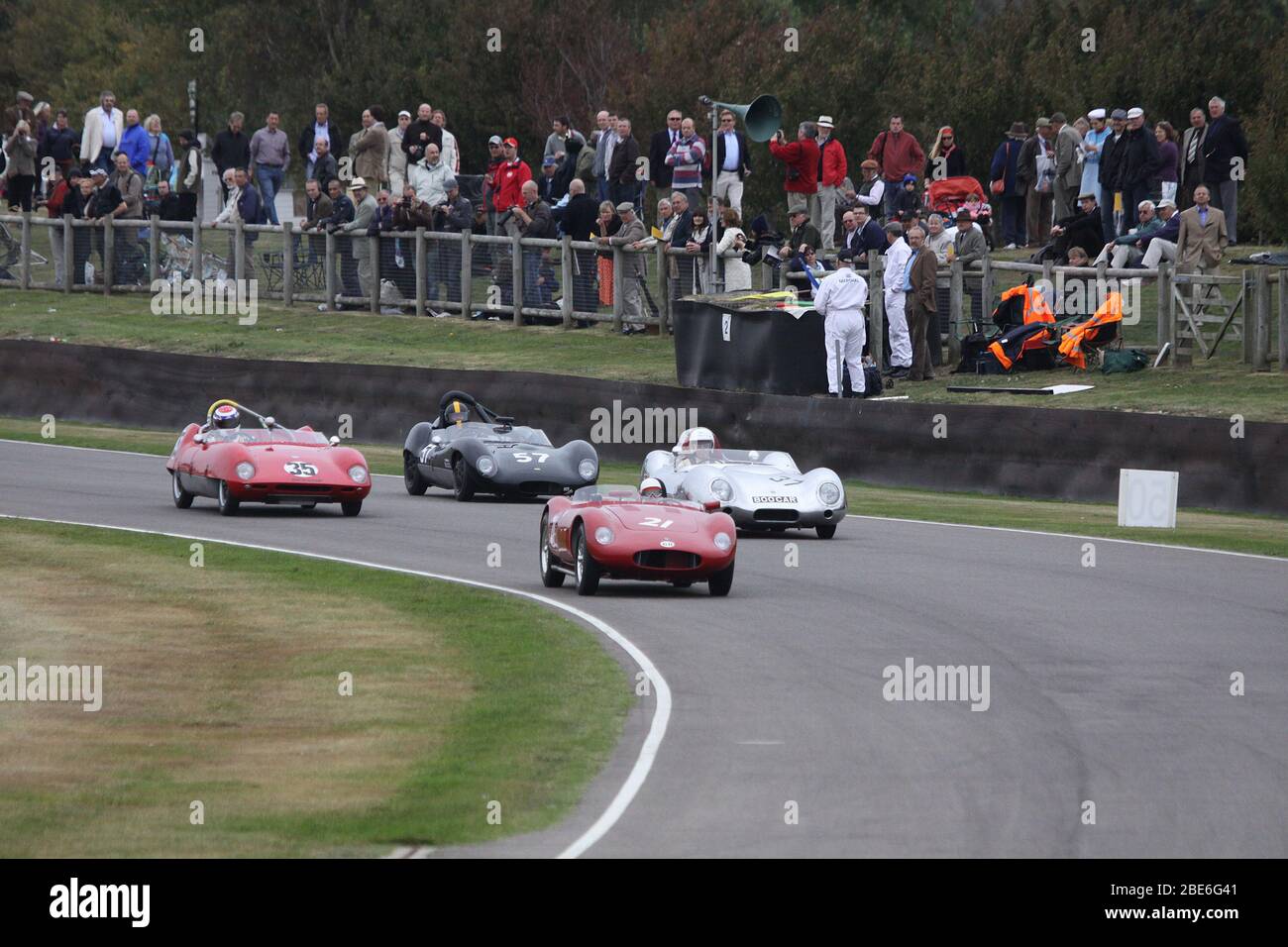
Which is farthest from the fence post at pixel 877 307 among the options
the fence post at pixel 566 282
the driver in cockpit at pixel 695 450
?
the driver in cockpit at pixel 695 450

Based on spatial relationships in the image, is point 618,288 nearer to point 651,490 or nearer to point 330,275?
point 330,275

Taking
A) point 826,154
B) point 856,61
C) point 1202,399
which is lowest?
point 1202,399

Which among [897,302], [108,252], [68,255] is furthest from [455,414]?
[68,255]

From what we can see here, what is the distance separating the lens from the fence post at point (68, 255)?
37.2 m

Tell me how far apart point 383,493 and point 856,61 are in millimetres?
25695

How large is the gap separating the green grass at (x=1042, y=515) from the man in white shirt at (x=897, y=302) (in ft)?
9.60

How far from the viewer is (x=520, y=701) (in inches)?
476

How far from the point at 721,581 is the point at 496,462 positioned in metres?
6.44

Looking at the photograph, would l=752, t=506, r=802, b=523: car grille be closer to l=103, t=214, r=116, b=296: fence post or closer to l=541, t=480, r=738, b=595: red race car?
l=541, t=480, r=738, b=595: red race car

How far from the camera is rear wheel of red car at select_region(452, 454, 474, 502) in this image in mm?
22422

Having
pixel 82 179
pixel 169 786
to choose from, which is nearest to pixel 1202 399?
pixel 169 786

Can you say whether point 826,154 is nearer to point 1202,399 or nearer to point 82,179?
point 1202,399

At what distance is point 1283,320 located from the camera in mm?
24719

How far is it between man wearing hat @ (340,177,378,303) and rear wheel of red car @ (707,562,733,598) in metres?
17.9
